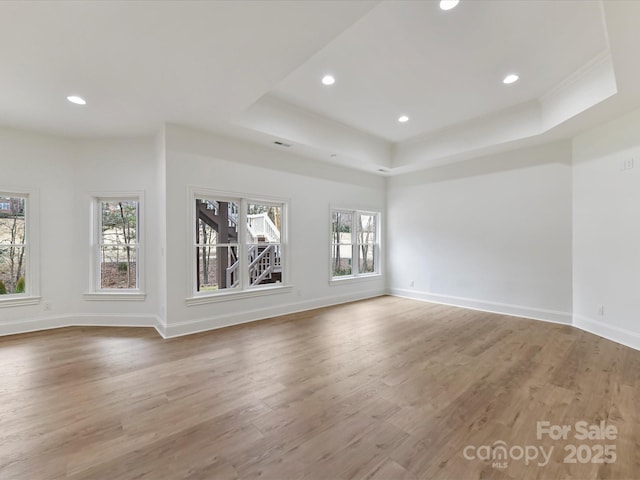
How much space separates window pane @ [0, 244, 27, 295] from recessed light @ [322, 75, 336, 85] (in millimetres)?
4811

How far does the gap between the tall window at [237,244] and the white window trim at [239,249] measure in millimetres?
16

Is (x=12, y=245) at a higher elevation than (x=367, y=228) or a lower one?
lower

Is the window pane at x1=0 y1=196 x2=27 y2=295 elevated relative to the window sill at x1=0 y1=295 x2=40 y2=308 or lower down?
elevated

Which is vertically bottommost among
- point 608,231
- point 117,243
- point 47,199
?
point 117,243

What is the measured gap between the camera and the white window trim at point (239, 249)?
4152 millimetres

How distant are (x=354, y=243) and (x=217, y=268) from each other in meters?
2.99

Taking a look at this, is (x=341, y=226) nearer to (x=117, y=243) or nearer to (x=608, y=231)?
(x=117, y=243)

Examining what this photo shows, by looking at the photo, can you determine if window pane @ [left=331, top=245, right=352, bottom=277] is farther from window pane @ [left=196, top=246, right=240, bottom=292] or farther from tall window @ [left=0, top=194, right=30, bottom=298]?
tall window @ [left=0, top=194, right=30, bottom=298]

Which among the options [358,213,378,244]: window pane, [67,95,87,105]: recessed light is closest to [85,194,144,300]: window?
[67,95,87,105]: recessed light

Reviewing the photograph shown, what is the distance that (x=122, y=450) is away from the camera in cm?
183

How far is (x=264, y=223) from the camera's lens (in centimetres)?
518

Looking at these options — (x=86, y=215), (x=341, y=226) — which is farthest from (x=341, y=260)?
(x=86, y=215)

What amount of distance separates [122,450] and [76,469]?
0.72 feet

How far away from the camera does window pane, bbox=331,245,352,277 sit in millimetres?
6051
